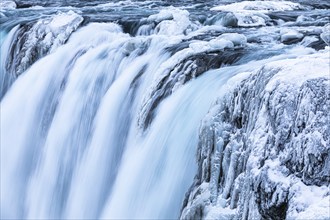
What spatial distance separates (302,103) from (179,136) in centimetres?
203

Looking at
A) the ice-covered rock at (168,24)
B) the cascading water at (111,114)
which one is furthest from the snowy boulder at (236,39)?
the ice-covered rock at (168,24)

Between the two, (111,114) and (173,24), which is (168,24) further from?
(111,114)

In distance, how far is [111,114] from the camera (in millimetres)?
6453

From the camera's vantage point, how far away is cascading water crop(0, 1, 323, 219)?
5301mm

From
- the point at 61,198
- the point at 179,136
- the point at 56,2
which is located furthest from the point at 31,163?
the point at 56,2

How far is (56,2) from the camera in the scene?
15141 mm

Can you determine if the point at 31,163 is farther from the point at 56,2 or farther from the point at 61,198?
the point at 56,2

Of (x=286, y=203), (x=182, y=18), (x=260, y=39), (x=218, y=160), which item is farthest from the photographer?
(x=182, y=18)

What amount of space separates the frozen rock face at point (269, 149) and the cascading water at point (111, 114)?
39 cm

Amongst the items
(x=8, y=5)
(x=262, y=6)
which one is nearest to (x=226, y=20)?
(x=262, y=6)

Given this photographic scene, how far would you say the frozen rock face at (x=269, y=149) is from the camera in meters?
3.14

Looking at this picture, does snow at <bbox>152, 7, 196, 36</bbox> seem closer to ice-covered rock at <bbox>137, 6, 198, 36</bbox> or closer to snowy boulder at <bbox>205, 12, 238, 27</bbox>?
ice-covered rock at <bbox>137, 6, 198, 36</bbox>

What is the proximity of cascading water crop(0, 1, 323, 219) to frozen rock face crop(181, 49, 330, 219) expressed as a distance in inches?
15.4

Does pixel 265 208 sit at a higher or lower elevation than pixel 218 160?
higher
